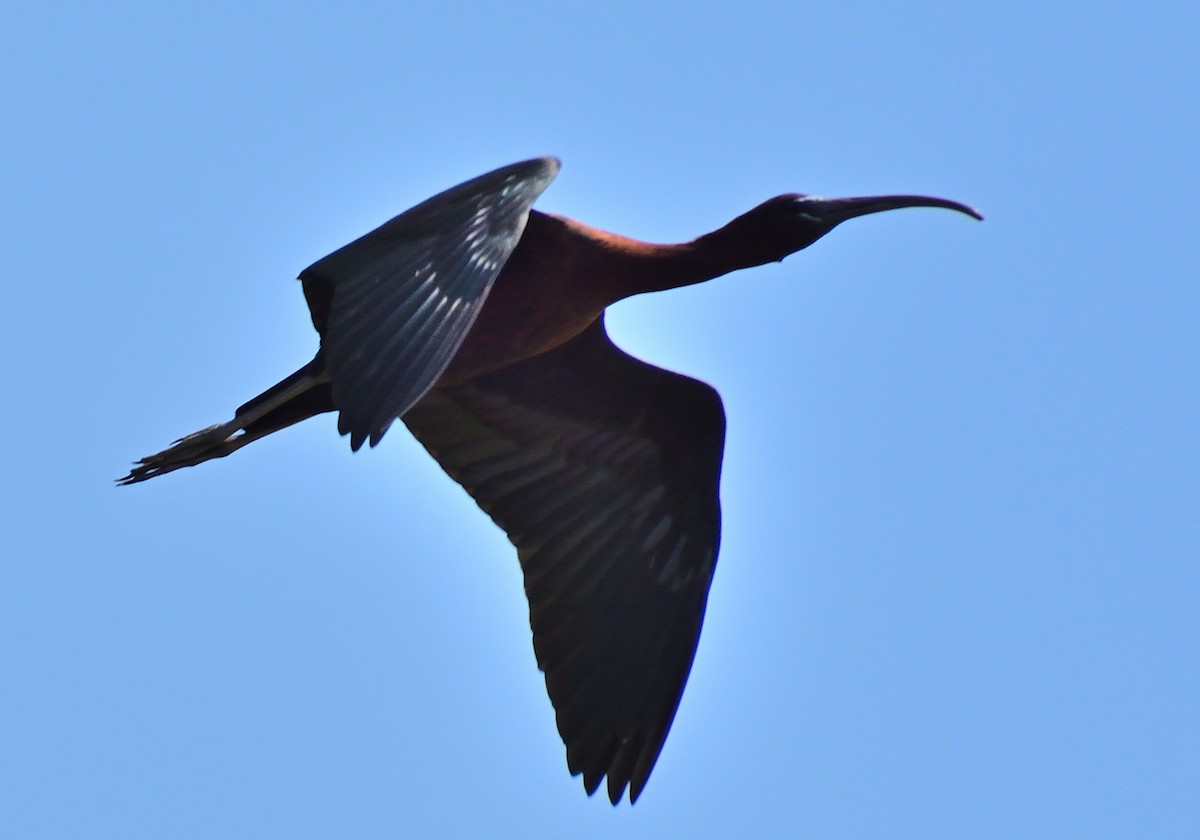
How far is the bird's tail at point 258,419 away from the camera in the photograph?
11648mm

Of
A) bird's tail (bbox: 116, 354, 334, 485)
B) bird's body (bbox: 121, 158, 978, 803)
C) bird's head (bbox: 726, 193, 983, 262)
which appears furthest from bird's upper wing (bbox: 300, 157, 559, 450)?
bird's head (bbox: 726, 193, 983, 262)

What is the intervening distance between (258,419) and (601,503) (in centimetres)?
206

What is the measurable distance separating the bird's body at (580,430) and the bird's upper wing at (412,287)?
17 millimetres

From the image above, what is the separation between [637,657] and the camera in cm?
1243

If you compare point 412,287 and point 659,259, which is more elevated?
point 659,259

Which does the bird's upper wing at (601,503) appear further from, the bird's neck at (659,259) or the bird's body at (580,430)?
the bird's neck at (659,259)

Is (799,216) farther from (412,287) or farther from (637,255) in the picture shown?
(412,287)

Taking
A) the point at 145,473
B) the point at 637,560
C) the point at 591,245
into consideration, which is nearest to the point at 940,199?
the point at 591,245

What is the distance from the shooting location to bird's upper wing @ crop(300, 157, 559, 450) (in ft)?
31.1

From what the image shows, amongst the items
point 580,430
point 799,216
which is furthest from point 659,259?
point 580,430

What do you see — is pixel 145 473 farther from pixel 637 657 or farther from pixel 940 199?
pixel 940 199

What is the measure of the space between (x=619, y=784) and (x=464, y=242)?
133 inches

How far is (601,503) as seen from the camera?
12930 millimetres

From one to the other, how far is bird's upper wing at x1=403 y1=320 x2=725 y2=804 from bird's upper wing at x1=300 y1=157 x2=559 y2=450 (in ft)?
7.22
